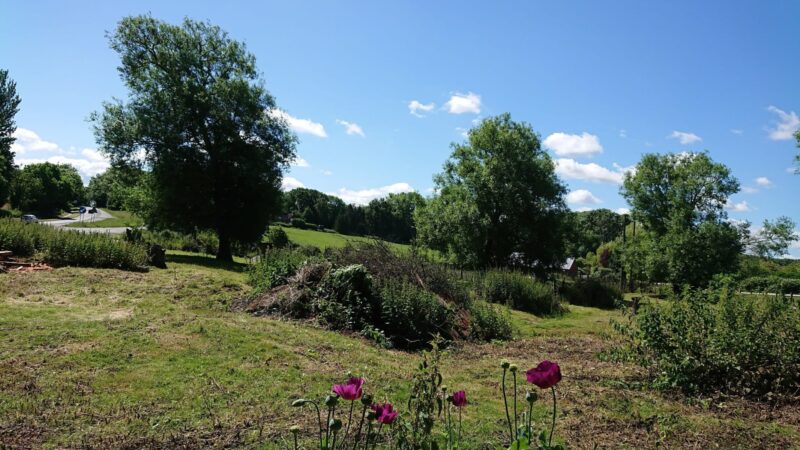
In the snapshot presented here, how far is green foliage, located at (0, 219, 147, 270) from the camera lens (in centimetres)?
1462

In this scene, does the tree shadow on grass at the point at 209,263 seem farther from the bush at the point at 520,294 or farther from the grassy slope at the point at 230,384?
the grassy slope at the point at 230,384

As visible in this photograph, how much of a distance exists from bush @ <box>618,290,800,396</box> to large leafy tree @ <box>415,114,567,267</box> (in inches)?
909

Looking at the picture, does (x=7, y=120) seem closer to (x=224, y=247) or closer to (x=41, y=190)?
(x=41, y=190)

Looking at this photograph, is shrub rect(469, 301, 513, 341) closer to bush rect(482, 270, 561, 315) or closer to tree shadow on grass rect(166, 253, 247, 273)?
bush rect(482, 270, 561, 315)

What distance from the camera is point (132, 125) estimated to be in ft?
77.7

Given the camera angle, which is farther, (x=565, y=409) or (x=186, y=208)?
(x=186, y=208)

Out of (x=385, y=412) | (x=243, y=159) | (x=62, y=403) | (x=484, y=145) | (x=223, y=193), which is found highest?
(x=484, y=145)

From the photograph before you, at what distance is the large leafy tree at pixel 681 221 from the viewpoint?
33.8 metres

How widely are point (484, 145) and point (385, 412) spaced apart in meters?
31.2

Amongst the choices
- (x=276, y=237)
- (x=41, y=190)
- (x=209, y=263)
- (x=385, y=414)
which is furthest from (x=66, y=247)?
(x=41, y=190)

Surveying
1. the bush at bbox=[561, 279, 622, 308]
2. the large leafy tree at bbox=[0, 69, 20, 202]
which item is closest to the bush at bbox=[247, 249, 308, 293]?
the bush at bbox=[561, 279, 622, 308]

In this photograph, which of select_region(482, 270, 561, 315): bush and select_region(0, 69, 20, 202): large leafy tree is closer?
select_region(482, 270, 561, 315): bush

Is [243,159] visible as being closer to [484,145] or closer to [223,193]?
[223,193]

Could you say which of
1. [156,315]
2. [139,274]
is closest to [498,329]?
[156,315]
